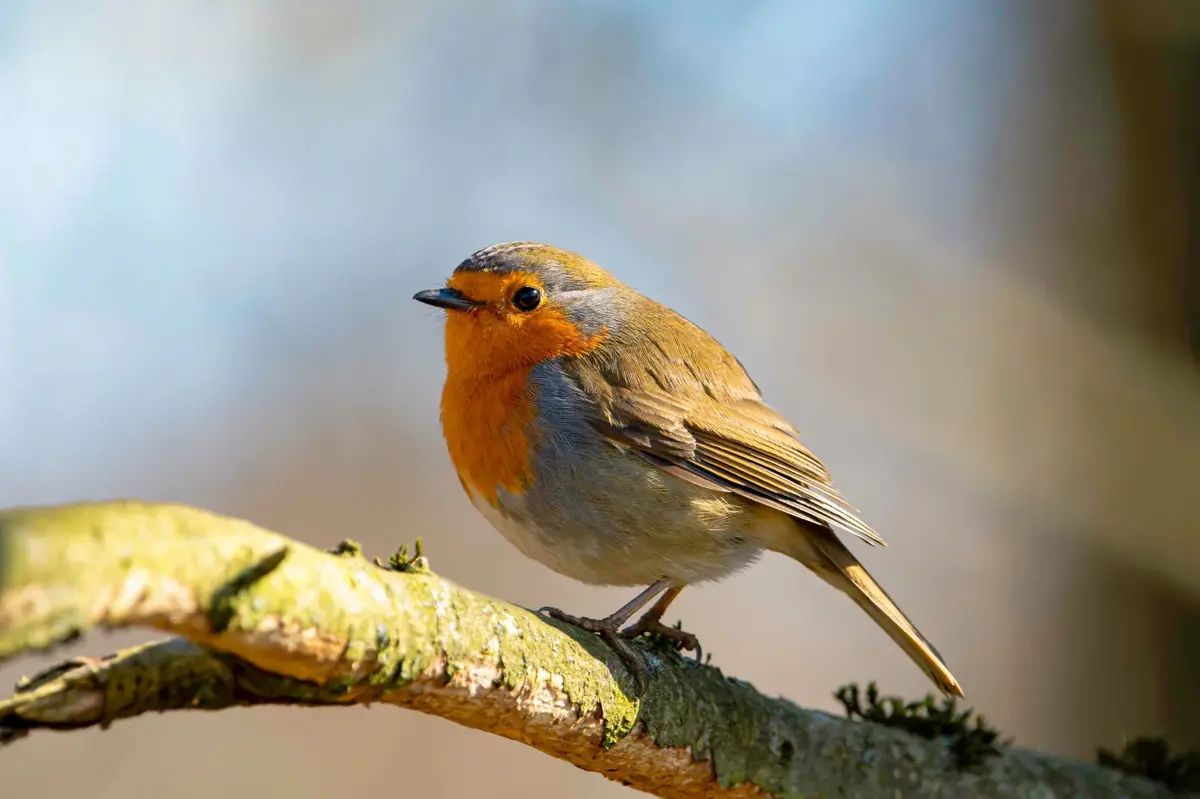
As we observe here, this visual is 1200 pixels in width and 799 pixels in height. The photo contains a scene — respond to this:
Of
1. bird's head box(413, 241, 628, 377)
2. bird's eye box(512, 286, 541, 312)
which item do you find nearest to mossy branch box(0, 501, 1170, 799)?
bird's head box(413, 241, 628, 377)

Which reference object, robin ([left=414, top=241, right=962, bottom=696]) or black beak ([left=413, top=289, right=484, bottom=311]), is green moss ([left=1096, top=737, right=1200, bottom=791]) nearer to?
robin ([left=414, top=241, right=962, bottom=696])

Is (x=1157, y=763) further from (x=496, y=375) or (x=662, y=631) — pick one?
(x=496, y=375)

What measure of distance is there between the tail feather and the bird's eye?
44.0 inches

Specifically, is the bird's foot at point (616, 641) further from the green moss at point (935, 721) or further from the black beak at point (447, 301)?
the black beak at point (447, 301)

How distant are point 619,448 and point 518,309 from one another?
63 cm

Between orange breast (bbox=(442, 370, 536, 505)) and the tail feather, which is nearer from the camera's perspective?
Answer: orange breast (bbox=(442, 370, 536, 505))

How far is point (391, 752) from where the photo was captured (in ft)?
18.3

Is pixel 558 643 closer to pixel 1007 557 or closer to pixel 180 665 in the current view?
pixel 180 665

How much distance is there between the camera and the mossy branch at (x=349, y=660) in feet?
4.37

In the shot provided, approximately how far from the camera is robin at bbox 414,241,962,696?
10.7 ft

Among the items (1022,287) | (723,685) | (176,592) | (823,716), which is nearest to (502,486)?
(723,685)

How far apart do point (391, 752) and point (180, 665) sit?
403cm

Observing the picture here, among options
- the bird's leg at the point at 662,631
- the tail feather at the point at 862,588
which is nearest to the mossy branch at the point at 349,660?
the bird's leg at the point at 662,631

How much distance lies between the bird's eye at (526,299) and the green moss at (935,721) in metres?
1.54
